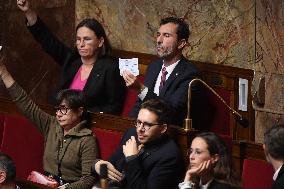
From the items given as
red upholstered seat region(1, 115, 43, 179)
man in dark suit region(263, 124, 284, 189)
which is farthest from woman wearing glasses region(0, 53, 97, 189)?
man in dark suit region(263, 124, 284, 189)

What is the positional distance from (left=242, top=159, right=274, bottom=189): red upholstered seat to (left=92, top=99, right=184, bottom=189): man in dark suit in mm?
302

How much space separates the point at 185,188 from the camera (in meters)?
3.64

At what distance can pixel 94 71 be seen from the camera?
510 cm

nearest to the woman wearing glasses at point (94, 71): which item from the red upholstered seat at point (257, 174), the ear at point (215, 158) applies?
the red upholstered seat at point (257, 174)


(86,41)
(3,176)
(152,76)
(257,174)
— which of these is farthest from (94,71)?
(257,174)

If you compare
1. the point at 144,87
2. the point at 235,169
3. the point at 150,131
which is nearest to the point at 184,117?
the point at 144,87

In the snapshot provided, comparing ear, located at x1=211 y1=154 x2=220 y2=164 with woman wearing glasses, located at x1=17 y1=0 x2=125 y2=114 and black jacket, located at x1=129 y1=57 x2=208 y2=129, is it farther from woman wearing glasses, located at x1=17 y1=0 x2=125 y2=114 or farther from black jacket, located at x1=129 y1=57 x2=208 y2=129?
woman wearing glasses, located at x1=17 y1=0 x2=125 y2=114

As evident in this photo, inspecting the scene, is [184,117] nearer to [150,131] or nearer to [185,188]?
[150,131]

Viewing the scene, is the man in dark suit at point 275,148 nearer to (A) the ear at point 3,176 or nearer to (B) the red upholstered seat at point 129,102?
(A) the ear at point 3,176

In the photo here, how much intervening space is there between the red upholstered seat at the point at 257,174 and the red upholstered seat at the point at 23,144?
4.49 ft

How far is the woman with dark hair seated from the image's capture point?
3.67 meters

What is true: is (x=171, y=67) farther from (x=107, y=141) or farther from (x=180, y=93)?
(x=107, y=141)

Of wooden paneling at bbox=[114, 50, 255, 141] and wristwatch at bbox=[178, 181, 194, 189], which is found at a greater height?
wooden paneling at bbox=[114, 50, 255, 141]

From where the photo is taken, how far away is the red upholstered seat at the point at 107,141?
450 cm
